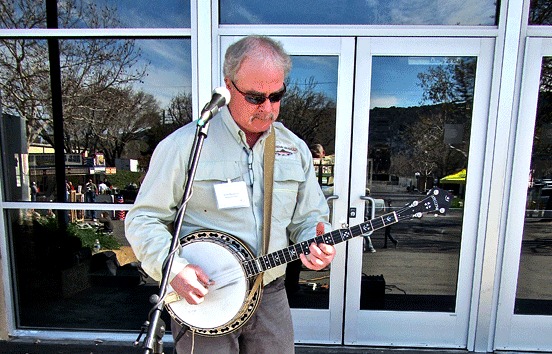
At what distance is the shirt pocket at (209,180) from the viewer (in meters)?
1.26

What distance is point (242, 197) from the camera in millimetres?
1266

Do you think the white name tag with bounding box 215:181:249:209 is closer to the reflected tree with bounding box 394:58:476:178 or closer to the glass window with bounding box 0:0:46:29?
the reflected tree with bounding box 394:58:476:178

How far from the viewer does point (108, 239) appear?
9.21ft

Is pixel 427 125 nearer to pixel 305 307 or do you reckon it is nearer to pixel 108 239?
pixel 305 307

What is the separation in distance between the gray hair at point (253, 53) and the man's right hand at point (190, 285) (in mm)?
691

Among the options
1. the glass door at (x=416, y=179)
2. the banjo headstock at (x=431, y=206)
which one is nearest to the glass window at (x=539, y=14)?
the glass door at (x=416, y=179)

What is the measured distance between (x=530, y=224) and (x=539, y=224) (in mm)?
73

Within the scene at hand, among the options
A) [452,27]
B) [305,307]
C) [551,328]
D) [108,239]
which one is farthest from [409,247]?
[108,239]

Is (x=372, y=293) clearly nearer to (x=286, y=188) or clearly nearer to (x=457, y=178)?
(x=457, y=178)

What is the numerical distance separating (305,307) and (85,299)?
189 centimetres

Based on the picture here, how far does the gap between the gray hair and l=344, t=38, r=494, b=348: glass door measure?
125 centimetres

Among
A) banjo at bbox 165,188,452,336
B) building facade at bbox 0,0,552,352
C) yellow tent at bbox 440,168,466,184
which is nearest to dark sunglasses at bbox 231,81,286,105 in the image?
banjo at bbox 165,188,452,336

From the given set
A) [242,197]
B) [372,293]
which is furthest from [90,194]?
[372,293]

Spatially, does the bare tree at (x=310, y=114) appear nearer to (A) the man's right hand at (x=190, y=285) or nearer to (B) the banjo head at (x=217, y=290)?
(B) the banjo head at (x=217, y=290)
